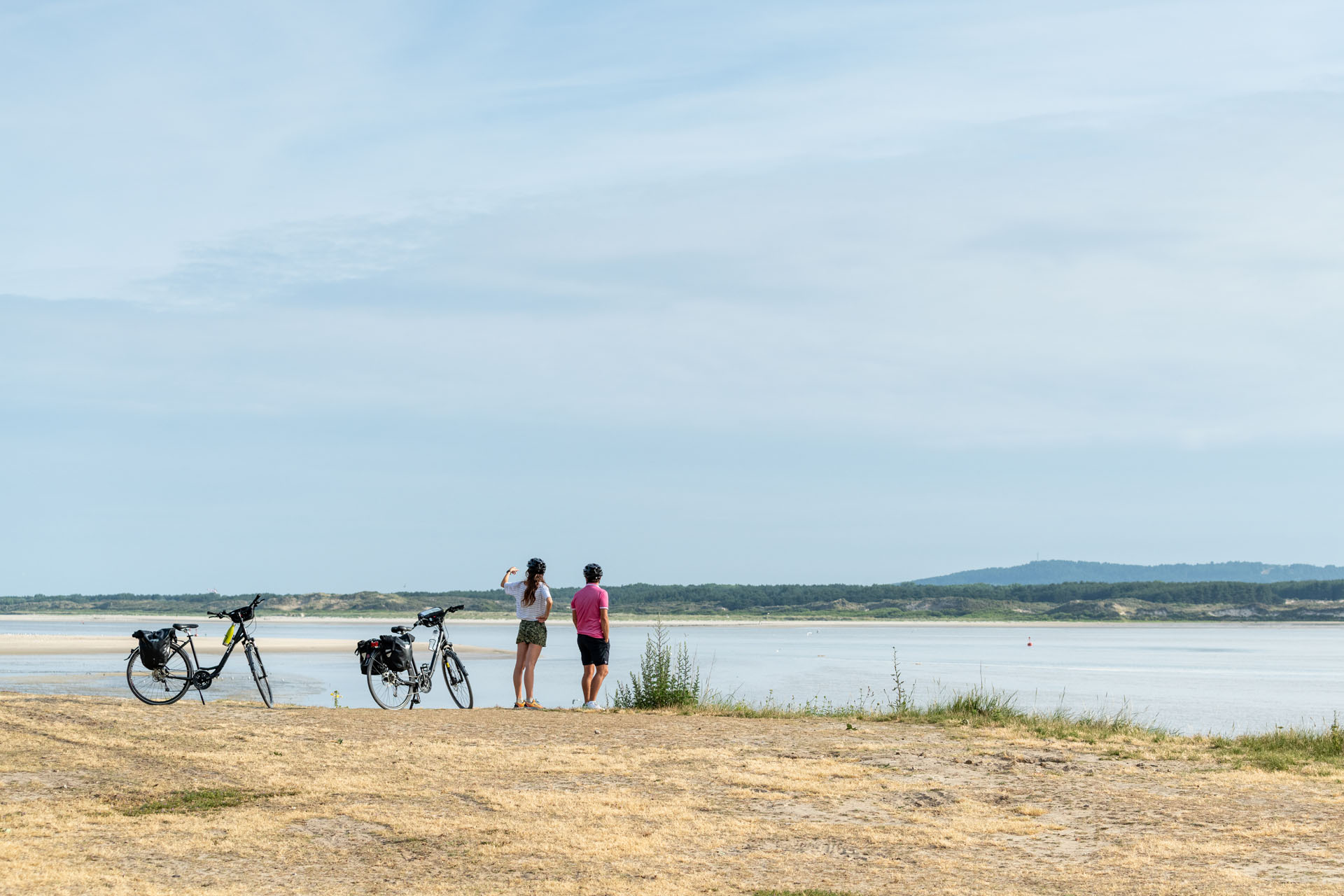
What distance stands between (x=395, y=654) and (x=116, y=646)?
131ft

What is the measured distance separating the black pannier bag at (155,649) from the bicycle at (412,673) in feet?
7.51

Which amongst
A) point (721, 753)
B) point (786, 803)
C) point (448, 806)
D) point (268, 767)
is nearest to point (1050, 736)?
point (721, 753)

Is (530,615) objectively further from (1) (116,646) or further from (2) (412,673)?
(1) (116,646)

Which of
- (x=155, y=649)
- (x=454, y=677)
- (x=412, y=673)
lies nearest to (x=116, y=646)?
(x=155, y=649)

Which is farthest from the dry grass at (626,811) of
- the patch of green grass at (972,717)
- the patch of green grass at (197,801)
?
the patch of green grass at (972,717)

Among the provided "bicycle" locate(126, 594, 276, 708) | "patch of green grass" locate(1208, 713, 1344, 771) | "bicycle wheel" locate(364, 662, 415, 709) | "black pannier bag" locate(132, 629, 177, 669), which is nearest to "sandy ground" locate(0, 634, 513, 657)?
"bicycle" locate(126, 594, 276, 708)

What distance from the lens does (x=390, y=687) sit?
49.2 feet

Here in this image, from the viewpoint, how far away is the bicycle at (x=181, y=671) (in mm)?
14641

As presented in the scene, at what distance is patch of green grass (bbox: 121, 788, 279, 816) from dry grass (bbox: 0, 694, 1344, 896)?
0.03 metres

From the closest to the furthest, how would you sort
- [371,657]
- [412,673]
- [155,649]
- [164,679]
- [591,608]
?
[155,649] → [164,679] → [591,608] → [371,657] → [412,673]

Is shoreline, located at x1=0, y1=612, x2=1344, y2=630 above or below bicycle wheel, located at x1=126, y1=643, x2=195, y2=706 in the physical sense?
below

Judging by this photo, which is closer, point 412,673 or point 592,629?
point 592,629

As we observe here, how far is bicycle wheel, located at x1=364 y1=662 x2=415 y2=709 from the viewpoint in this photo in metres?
14.9

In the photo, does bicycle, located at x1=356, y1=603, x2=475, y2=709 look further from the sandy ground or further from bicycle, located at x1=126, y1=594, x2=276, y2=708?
the sandy ground
